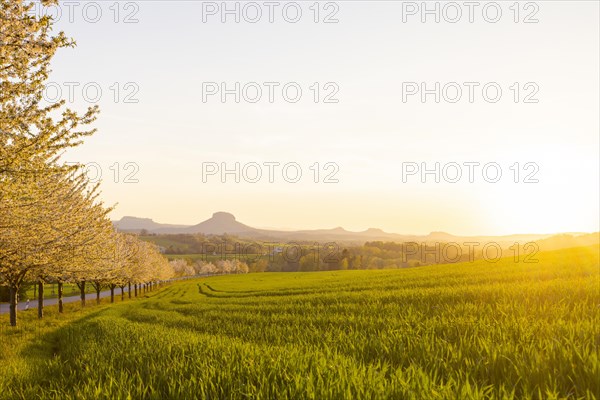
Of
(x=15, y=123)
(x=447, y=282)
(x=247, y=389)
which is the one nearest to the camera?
(x=247, y=389)

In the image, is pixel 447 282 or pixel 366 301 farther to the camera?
pixel 447 282

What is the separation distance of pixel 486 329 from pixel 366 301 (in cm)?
984

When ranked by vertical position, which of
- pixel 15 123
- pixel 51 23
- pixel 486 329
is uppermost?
pixel 51 23

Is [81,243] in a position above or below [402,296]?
above

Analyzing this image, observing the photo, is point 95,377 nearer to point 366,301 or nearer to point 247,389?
point 247,389

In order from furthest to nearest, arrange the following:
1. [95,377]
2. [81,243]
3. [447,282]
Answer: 1. [81,243]
2. [447,282]
3. [95,377]

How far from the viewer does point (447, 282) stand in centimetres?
2262

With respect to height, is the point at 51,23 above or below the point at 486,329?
above

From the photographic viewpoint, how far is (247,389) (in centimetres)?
461

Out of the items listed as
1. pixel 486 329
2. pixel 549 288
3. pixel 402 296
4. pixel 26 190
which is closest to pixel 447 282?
pixel 402 296

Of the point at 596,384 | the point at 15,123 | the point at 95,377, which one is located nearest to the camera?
the point at 596,384

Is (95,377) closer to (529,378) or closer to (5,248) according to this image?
(529,378)

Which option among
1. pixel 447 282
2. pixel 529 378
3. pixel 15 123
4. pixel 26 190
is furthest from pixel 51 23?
pixel 447 282

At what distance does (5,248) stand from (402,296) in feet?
58.2
